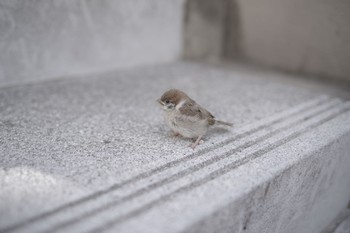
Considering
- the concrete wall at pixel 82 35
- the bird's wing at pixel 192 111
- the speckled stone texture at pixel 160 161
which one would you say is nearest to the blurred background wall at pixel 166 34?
the concrete wall at pixel 82 35

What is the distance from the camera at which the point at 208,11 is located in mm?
4434

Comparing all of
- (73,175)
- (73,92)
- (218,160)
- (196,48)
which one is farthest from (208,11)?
(73,175)

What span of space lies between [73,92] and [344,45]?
269 cm

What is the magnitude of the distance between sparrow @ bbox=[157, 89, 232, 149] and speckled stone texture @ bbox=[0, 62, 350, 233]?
0.09m

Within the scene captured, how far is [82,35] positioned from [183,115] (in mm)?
1798

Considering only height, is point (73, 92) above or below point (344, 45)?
below

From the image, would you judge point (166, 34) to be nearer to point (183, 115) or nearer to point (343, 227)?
point (183, 115)

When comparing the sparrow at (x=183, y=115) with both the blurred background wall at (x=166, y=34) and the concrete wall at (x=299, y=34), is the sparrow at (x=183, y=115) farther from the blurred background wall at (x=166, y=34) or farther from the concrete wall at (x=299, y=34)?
the concrete wall at (x=299, y=34)

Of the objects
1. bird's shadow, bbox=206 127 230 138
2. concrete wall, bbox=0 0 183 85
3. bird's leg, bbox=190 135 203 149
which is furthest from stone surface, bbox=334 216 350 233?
concrete wall, bbox=0 0 183 85

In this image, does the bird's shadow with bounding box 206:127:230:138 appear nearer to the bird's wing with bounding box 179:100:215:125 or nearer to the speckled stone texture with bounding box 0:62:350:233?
the speckled stone texture with bounding box 0:62:350:233

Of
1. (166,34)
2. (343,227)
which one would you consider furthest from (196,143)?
(166,34)

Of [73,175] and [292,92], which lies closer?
[73,175]

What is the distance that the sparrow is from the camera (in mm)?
2145

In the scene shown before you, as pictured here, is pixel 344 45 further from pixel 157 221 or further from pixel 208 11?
pixel 157 221
